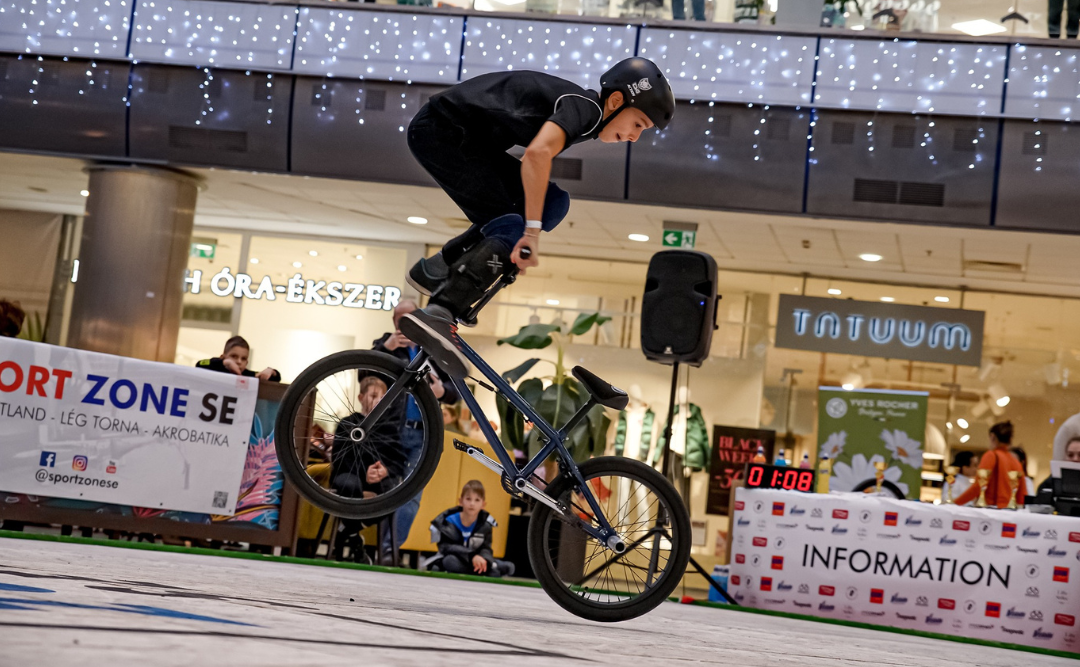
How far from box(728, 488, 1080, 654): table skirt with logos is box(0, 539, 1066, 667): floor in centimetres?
305

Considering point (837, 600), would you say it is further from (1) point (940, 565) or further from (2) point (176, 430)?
(2) point (176, 430)

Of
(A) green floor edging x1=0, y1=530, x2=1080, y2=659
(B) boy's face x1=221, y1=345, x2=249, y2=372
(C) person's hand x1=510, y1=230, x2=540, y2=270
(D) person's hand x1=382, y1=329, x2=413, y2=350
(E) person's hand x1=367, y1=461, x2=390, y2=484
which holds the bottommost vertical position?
(A) green floor edging x1=0, y1=530, x2=1080, y2=659

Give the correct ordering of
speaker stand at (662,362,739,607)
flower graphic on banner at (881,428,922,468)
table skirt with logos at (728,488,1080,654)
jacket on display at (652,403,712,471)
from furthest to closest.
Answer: jacket on display at (652,403,712,471)
flower graphic on banner at (881,428,922,468)
table skirt with logos at (728,488,1080,654)
speaker stand at (662,362,739,607)

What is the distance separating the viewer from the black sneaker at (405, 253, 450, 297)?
297 cm

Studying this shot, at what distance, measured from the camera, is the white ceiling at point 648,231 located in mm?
9516

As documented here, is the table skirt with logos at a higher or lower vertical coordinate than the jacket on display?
lower

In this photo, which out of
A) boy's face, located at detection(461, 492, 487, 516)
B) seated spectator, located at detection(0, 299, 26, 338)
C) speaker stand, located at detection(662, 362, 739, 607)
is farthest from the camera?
boy's face, located at detection(461, 492, 487, 516)

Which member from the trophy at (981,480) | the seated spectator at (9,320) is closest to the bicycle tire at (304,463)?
the seated spectator at (9,320)

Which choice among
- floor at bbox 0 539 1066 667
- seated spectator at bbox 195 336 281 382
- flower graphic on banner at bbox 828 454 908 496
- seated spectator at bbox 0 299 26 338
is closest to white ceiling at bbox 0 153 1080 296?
flower graphic on banner at bbox 828 454 908 496

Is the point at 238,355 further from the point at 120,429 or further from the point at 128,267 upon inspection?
the point at 128,267

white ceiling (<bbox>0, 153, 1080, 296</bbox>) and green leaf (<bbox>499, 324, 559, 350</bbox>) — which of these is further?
white ceiling (<bbox>0, 153, 1080, 296</bbox>)

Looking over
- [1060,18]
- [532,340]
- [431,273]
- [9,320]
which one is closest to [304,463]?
[431,273]

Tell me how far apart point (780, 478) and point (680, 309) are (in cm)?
164

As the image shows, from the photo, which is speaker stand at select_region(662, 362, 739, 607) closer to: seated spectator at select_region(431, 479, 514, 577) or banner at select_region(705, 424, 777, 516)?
seated spectator at select_region(431, 479, 514, 577)
